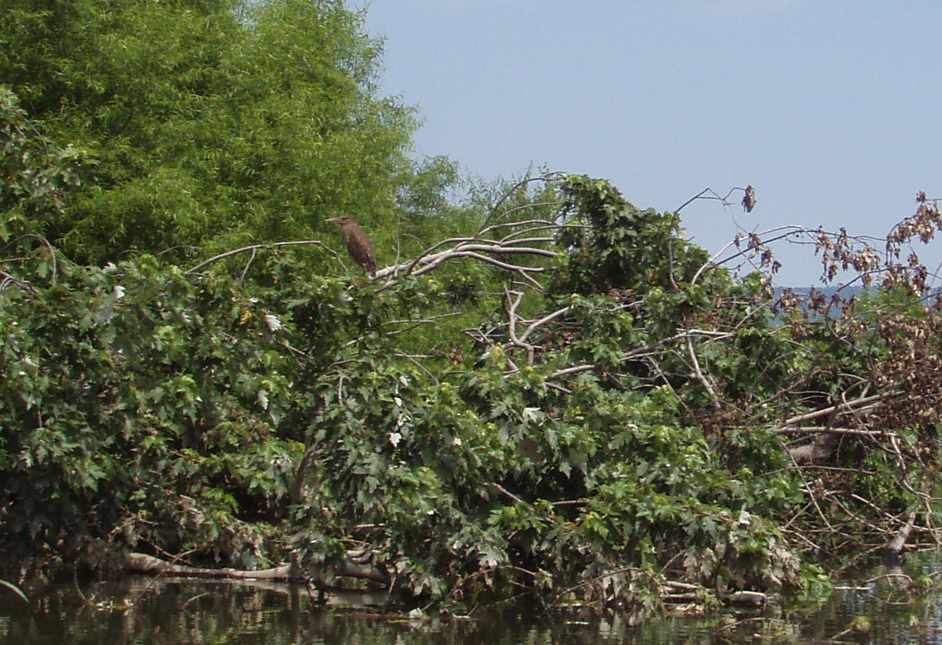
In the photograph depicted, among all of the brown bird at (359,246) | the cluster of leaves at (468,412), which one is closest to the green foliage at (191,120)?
the brown bird at (359,246)

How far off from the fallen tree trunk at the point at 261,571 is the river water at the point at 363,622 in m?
0.11

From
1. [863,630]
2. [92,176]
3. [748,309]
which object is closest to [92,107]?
[92,176]

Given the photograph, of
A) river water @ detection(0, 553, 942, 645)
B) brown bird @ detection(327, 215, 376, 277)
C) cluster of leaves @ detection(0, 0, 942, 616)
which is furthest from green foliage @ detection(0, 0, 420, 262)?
river water @ detection(0, 553, 942, 645)

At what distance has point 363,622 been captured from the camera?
844 cm

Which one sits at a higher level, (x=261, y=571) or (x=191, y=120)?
(x=191, y=120)

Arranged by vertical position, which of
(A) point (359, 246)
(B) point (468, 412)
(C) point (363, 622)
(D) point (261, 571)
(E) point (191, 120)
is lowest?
(C) point (363, 622)

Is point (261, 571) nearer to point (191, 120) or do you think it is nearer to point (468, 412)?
point (468, 412)

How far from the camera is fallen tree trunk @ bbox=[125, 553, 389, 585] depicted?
9.01 m

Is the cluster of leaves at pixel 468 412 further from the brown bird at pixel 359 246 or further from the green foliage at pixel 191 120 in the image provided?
the green foliage at pixel 191 120

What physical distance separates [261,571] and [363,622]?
129cm

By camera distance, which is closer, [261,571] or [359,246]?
[261,571]

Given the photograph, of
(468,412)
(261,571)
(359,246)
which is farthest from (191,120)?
(468,412)

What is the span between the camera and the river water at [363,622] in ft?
26.3

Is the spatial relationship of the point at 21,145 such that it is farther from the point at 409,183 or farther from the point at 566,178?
the point at 409,183
